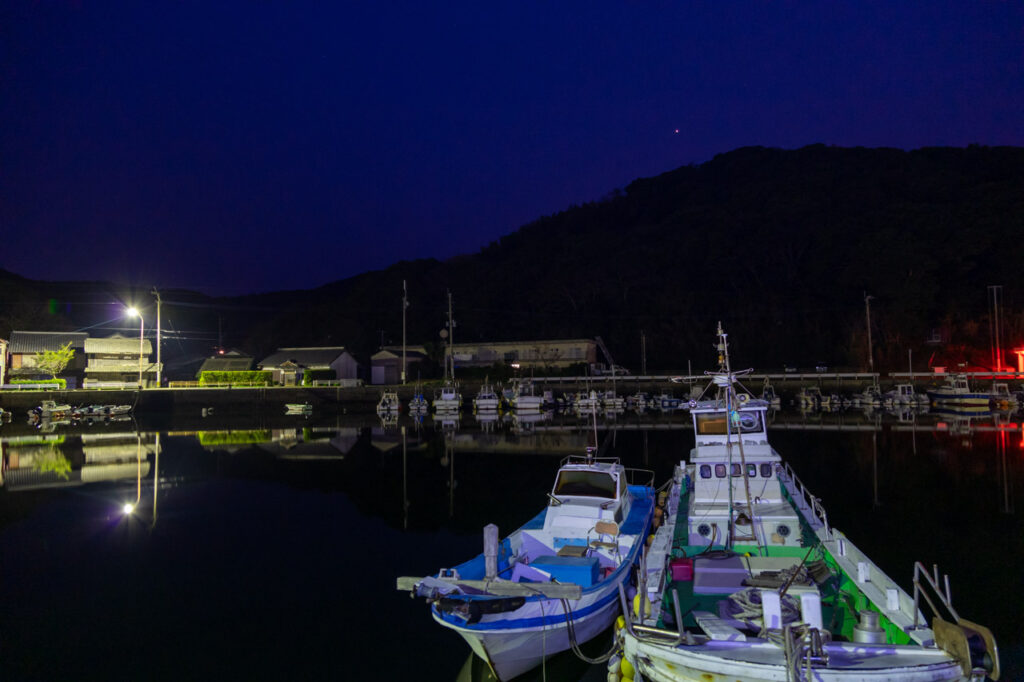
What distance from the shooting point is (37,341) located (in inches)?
2744

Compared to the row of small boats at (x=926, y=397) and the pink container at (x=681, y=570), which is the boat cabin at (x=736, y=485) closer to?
the pink container at (x=681, y=570)

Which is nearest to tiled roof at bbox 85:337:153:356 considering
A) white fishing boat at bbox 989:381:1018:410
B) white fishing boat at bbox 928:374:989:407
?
white fishing boat at bbox 928:374:989:407

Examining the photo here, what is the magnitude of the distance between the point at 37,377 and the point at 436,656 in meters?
76.0

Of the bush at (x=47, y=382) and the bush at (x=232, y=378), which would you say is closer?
the bush at (x=47, y=382)

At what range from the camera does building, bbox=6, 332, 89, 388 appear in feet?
221

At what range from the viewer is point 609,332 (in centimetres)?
9206

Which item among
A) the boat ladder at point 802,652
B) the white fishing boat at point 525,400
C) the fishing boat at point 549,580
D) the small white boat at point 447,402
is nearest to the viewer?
the boat ladder at point 802,652

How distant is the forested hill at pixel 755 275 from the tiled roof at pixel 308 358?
61.0ft

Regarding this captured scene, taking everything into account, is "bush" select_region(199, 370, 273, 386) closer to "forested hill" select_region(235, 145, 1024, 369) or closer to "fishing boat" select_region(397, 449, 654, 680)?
"forested hill" select_region(235, 145, 1024, 369)

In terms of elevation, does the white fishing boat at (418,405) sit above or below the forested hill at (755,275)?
below

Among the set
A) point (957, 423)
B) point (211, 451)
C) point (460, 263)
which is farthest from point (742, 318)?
point (211, 451)

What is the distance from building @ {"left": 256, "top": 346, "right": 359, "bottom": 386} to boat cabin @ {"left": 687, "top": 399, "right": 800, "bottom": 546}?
196 ft

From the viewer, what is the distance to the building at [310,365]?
71.3m

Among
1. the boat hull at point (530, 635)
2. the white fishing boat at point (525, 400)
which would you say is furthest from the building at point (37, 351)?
the boat hull at point (530, 635)
